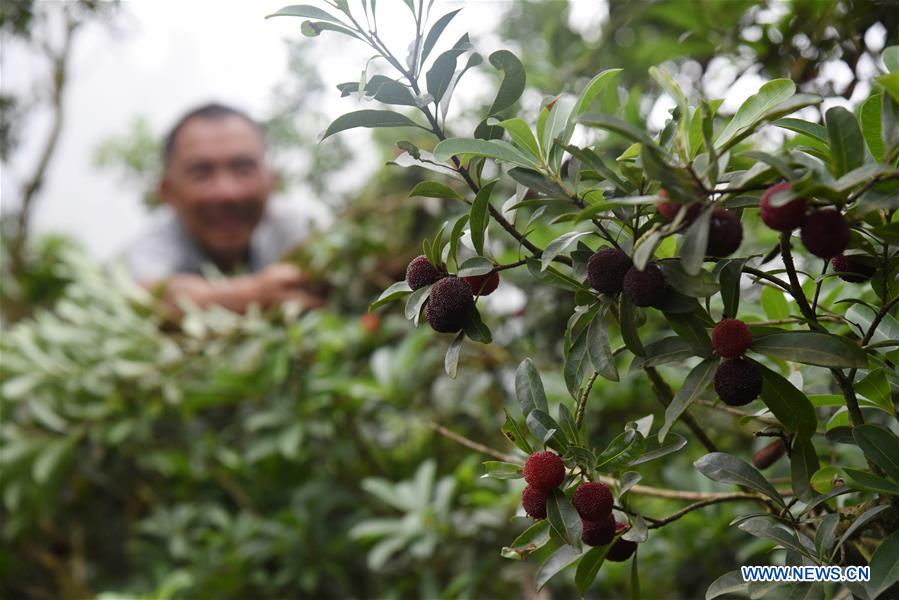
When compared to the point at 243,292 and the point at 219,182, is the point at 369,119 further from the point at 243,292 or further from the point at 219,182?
the point at 219,182

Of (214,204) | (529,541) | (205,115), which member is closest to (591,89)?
(529,541)

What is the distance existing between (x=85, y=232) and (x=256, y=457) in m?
1.60

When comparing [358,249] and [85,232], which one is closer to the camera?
[358,249]

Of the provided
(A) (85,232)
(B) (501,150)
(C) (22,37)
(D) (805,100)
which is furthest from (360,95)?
(A) (85,232)

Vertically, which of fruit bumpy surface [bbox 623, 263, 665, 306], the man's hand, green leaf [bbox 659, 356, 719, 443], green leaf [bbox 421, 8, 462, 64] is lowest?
the man's hand

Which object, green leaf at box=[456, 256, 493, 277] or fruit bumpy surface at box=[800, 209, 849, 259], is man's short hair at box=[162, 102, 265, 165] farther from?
fruit bumpy surface at box=[800, 209, 849, 259]

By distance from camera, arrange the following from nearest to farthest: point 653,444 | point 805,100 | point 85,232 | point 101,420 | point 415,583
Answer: point 805,100, point 653,444, point 415,583, point 101,420, point 85,232

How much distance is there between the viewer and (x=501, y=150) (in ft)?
1.31

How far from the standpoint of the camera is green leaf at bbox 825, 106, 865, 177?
13.1 inches

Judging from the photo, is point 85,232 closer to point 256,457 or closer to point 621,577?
point 256,457

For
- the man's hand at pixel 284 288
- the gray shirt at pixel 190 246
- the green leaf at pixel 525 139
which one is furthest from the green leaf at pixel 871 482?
the gray shirt at pixel 190 246

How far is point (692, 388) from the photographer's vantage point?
14.6 inches

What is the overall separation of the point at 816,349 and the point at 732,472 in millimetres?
84

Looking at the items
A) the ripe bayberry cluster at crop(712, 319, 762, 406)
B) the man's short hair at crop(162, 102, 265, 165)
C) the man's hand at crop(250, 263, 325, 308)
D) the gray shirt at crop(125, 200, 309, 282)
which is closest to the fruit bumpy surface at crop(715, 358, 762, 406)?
the ripe bayberry cluster at crop(712, 319, 762, 406)
